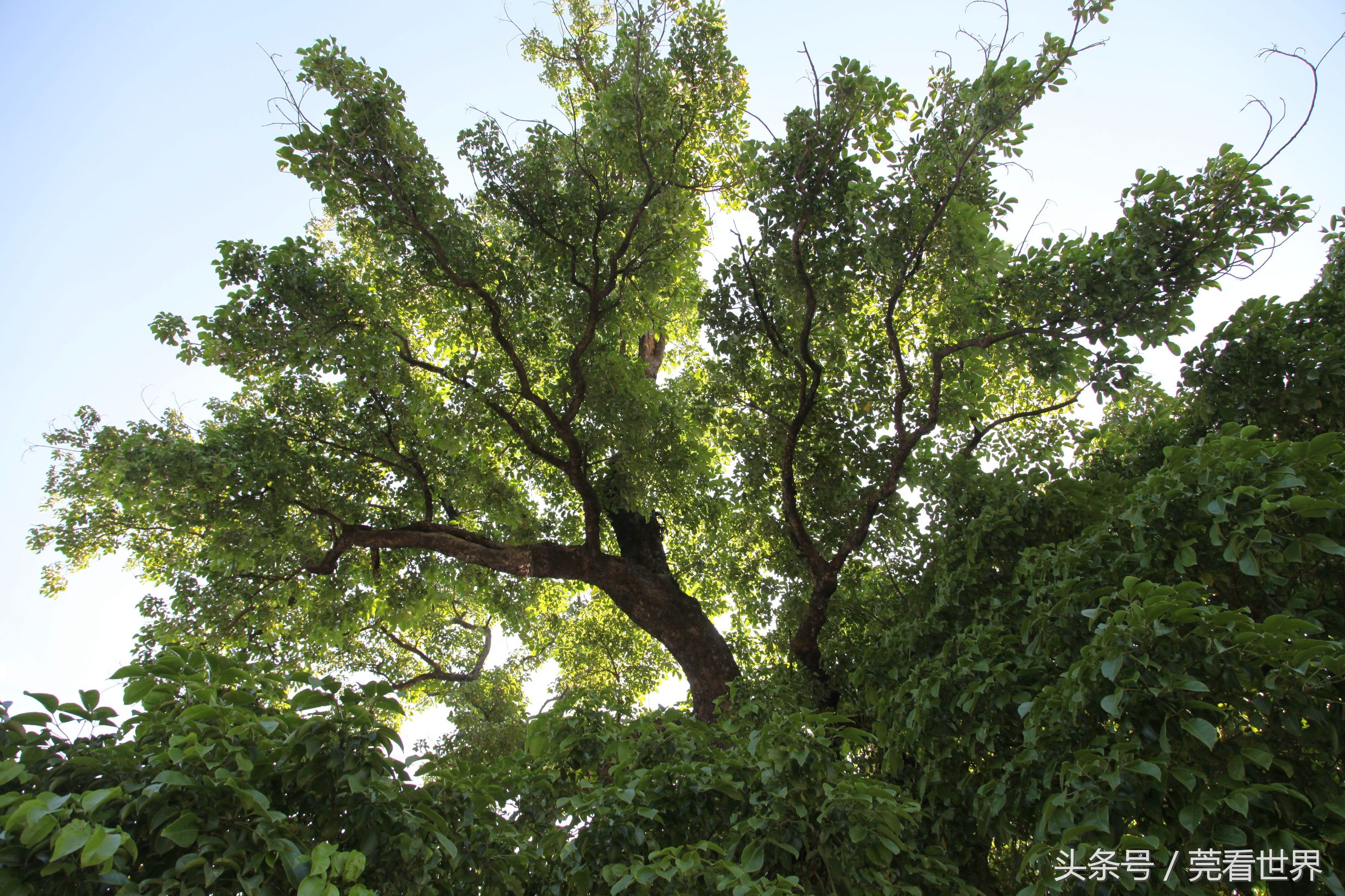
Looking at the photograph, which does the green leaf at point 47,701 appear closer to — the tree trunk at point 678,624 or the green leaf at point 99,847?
the green leaf at point 99,847

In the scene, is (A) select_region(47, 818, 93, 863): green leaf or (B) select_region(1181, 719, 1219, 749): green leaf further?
(B) select_region(1181, 719, 1219, 749): green leaf

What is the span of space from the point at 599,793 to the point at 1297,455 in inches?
156

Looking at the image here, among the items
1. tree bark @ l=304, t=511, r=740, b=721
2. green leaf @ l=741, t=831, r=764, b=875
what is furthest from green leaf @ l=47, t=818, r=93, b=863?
tree bark @ l=304, t=511, r=740, b=721

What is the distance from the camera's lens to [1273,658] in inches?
123

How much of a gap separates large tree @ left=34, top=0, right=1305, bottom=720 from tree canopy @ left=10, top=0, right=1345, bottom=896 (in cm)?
5

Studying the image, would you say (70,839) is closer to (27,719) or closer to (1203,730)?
(27,719)

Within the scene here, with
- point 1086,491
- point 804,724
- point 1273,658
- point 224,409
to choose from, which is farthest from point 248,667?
point 224,409

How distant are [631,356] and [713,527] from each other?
93.9 inches

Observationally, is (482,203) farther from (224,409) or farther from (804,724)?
(804,724)

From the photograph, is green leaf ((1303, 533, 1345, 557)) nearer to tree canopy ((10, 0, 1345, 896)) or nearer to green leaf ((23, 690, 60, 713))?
tree canopy ((10, 0, 1345, 896))

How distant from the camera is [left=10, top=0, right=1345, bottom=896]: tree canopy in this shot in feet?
9.93

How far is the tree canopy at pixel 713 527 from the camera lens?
3025 millimetres

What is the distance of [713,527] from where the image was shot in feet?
30.7
